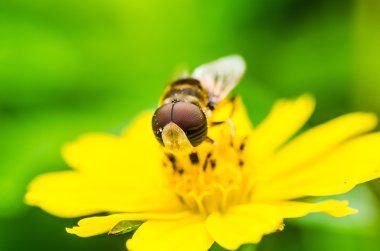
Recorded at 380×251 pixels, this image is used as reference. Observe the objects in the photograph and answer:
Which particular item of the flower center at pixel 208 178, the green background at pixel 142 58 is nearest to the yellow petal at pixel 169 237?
the flower center at pixel 208 178

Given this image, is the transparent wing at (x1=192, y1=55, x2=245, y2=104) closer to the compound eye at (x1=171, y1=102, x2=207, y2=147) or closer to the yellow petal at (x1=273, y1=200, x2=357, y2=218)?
the compound eye at (x1=171, y1=102, x2=207, y2=147)

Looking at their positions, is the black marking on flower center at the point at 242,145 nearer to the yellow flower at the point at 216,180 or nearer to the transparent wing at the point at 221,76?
the yellow flower at the point at 216,180

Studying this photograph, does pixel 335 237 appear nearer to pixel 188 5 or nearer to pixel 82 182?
pixel 82 182

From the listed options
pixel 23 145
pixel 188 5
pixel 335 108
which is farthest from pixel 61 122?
pixel 335 108

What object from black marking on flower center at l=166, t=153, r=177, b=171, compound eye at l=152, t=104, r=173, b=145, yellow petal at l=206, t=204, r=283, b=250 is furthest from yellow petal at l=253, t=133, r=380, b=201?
compound eye at l=152, t=104, r=173, b=145

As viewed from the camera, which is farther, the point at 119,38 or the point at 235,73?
the point at 119,38

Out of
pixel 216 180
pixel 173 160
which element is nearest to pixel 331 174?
pixel 216 180

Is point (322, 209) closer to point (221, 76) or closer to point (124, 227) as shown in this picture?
point (124, 227)
